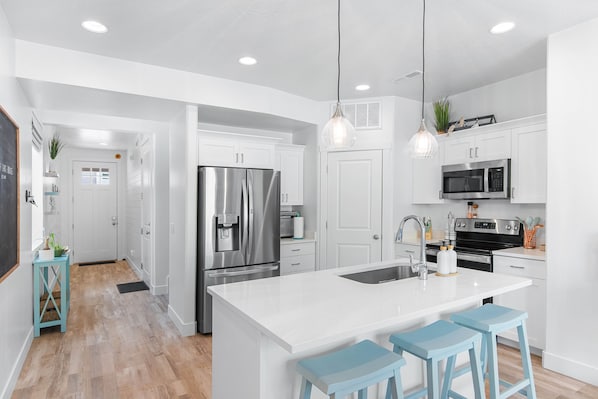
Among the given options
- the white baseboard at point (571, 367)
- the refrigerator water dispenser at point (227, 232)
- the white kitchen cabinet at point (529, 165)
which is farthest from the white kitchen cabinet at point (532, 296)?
the refrigerator water dispenser at point (227, 232)

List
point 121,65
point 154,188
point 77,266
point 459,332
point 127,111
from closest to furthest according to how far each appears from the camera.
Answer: point 459,332 < point 121,65 < point 127,111 < point 154,188 < point 77,266

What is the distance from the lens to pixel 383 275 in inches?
102

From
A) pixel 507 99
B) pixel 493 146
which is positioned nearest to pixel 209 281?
pixel 493 146

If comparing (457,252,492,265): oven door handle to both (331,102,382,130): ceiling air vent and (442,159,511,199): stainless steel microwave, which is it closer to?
(442,159,511,199): stainless steel microwave

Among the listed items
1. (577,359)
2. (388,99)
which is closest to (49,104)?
(388,99)

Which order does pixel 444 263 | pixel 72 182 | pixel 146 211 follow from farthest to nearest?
pixel 72 182 → pixel 146 211 → pixel 444 263

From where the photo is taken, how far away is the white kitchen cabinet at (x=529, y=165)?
322 centimetres

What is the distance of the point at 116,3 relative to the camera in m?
2.26

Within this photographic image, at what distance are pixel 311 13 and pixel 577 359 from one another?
3.16 metres

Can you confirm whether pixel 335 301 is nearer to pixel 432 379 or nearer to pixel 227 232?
pixel 432 379

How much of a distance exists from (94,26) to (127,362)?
2660 millimetres

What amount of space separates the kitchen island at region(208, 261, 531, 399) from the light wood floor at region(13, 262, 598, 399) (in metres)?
0.93

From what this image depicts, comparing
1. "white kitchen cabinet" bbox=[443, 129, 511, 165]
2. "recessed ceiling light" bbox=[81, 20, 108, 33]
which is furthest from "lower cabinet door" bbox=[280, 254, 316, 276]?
"recessed ceiling light" bbox=[81, 20, 108, 33]

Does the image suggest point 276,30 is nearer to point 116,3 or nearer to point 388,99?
point 116,3
